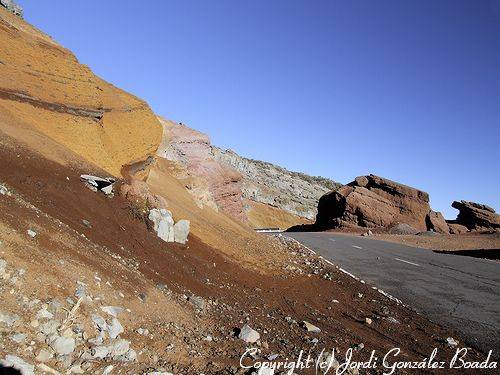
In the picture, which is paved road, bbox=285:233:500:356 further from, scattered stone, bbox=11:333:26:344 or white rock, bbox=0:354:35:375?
scattered stone, bbox=11:333:26:344

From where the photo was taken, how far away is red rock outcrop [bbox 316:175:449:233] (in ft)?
154

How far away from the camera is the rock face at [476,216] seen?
50.4m

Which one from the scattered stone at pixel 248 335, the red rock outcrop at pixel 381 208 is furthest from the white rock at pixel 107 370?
the red rock outcrop at pixel 381 208

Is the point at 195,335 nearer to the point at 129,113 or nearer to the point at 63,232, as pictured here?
the point at 63,232

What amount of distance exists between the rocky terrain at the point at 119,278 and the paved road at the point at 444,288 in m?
0.55

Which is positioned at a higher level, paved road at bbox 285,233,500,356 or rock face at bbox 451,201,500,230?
rock face at bbox 451,201,500,230

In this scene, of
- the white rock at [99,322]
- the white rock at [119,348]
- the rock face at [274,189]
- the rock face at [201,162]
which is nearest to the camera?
the white rock at [119,348]

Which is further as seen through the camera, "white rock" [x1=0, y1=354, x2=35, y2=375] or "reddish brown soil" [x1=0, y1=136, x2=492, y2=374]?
"reddish brown soil" [x1=0, y1=136, x2=492, y2=374]

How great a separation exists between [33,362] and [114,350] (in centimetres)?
84

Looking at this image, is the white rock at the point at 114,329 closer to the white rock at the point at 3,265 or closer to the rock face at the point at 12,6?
the white rock at the point at 3,265

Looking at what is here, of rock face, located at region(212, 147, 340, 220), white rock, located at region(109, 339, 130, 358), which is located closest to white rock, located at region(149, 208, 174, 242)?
white rock, located at region(109, 339, 130, 358)

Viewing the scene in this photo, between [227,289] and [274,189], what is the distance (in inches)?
2765

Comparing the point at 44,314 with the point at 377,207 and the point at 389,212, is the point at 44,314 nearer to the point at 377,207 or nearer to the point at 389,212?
the point at 377,207

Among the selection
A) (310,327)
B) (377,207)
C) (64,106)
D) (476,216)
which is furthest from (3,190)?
(476,216)
